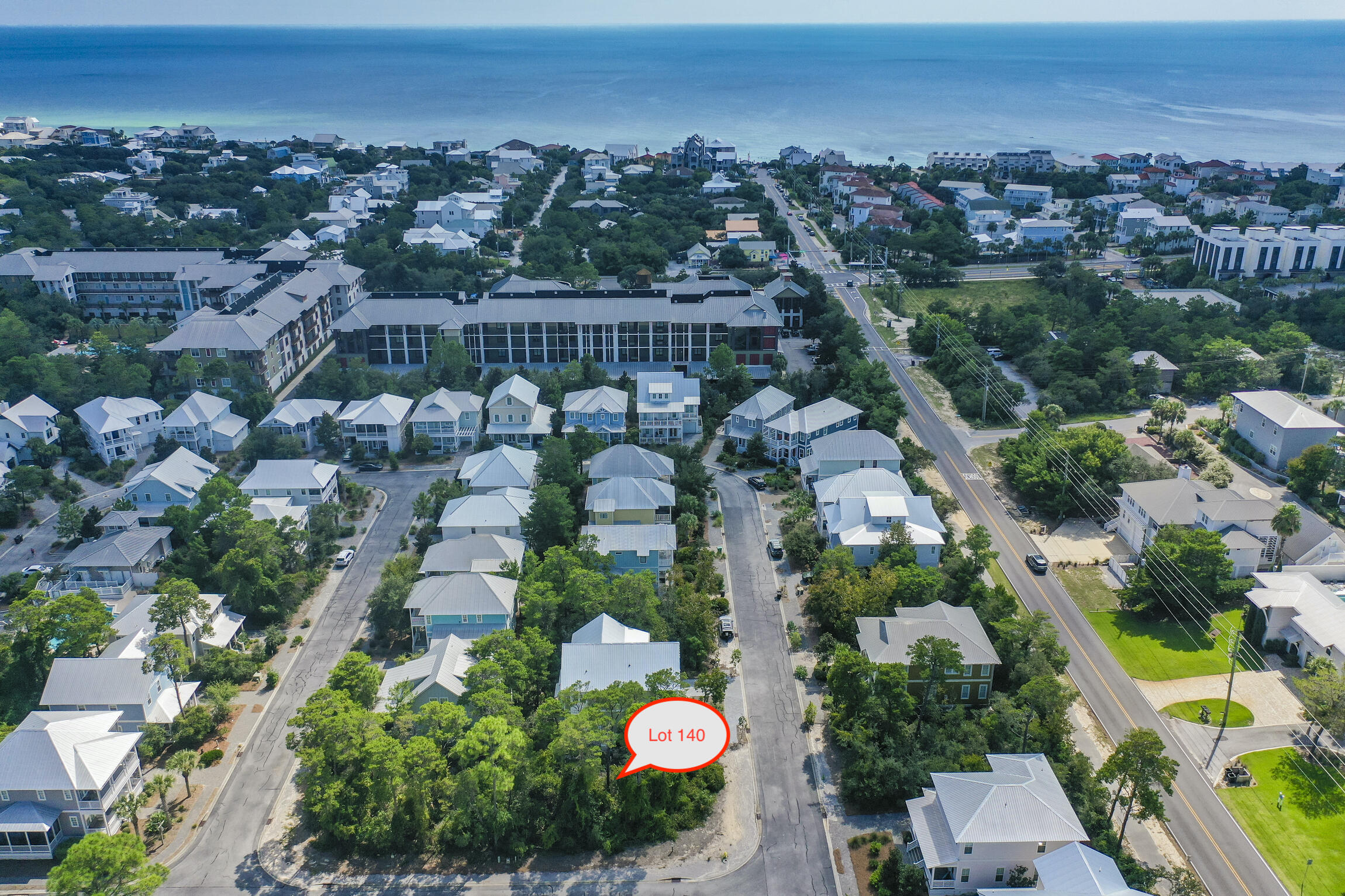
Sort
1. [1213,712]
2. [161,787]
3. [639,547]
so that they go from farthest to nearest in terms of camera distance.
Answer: [639,547], [1213,712], [161,787]

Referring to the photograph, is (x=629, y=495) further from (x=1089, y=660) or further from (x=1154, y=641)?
(x=1154, y=641)

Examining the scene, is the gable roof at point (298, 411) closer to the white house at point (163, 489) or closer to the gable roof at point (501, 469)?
the white house at point (163, 489)

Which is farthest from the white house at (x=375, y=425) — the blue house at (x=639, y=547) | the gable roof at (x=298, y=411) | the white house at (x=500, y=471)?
the blue house at (x=639, y=547)

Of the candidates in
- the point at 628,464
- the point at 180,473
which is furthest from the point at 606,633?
the point at 180,473

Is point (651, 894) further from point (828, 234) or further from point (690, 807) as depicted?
point (828, 234)

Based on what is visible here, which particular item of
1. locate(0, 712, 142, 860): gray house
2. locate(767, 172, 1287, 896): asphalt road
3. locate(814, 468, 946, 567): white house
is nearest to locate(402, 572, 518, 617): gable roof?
locate(0, 712, 142, 860): gray house
